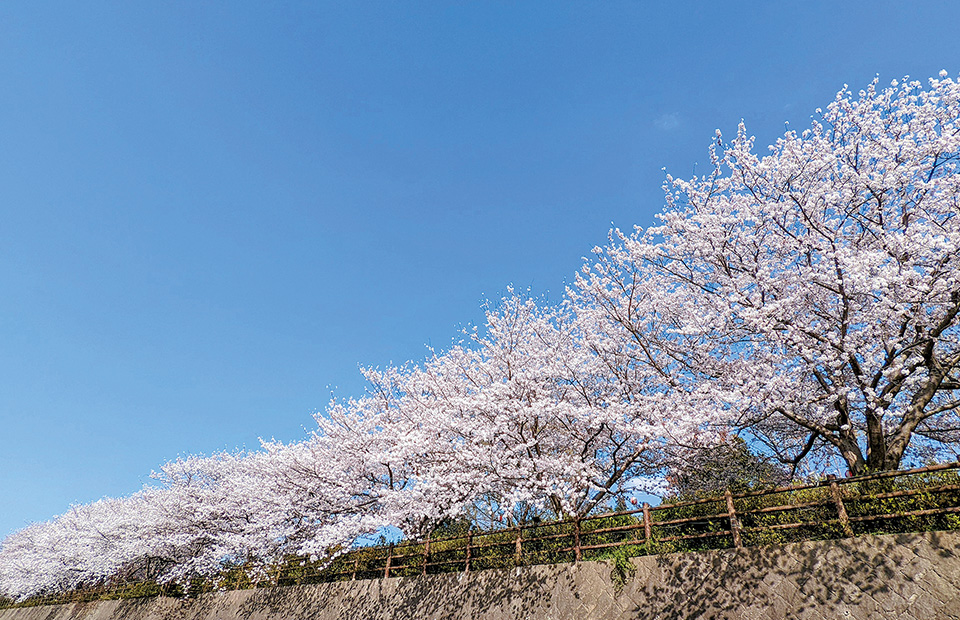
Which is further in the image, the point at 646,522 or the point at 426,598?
the point at 426,598

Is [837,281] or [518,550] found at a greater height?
[837,281]

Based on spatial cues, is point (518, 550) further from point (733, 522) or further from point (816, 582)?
point (816, 582)

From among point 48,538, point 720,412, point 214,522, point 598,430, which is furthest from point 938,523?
point 48,538

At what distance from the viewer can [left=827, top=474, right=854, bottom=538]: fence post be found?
8.49 metres

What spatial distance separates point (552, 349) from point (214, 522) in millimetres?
17367

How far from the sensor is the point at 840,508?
344 inches

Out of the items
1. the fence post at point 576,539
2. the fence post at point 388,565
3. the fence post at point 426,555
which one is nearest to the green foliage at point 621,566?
the fence post at point 576,539

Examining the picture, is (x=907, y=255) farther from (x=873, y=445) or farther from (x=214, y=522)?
(x=214, y=522)

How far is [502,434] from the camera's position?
550 inches

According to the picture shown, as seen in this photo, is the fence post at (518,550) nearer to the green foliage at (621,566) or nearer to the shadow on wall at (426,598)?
the shadow on wall at (426,598)

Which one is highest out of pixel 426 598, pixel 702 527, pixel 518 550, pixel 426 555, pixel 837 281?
pixel 837 281

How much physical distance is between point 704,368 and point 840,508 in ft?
15.2

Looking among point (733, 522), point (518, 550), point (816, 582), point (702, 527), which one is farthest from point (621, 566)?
point (816, 582)

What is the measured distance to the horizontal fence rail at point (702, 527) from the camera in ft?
27.1
